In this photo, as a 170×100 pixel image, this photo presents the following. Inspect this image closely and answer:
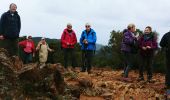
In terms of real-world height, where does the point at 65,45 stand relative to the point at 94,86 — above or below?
above

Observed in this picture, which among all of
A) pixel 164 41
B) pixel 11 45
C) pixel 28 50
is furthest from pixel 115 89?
pixel 28 50

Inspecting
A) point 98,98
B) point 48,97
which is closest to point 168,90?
point 98,98

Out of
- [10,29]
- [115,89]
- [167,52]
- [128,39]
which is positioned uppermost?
[10,29]

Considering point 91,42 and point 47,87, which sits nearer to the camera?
point 47,87

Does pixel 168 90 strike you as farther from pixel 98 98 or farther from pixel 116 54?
pixel 116 54

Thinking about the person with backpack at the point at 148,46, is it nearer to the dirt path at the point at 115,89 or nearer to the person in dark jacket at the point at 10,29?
the dirt path at the point at 115,89

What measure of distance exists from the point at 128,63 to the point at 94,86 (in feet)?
8.72

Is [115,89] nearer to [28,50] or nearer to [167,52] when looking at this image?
[167,52]

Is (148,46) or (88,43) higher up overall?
(88,43)

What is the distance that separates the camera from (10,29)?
48.0 feet

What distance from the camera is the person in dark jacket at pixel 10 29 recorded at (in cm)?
1465

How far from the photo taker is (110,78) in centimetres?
1650

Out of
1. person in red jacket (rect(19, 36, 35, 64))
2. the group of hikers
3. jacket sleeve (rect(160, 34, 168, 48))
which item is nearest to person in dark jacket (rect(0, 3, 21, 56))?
the group of hikers

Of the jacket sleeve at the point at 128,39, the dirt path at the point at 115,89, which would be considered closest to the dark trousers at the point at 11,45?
the dirt path at the point at 115,89
